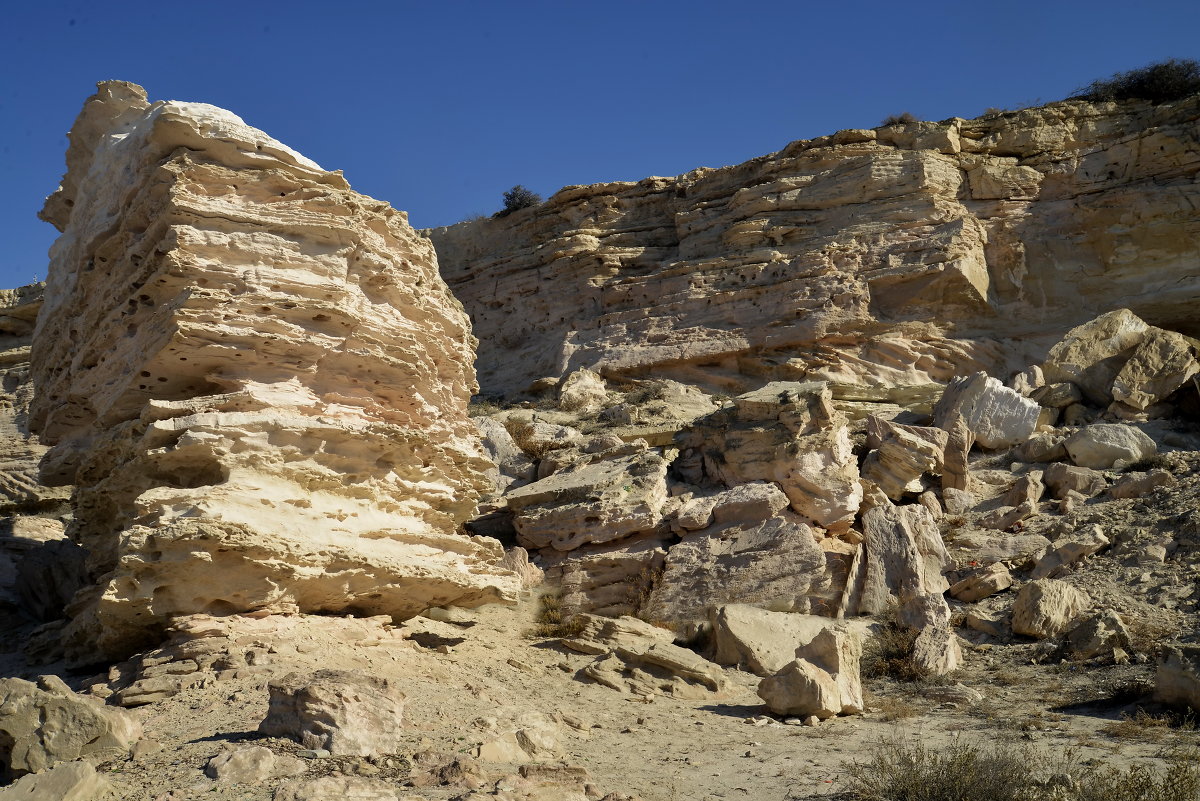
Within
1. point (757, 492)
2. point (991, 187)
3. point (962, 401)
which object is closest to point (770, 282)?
point (991, 187)

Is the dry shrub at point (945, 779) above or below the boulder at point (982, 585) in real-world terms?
below

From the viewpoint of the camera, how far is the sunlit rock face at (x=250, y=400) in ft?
23.7

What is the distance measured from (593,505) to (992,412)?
21.6ft

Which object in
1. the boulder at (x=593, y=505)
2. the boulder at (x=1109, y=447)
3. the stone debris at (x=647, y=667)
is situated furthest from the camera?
the boulder at (x=1109, y=447)

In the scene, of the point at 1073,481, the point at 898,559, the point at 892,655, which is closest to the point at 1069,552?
the point at 898,559

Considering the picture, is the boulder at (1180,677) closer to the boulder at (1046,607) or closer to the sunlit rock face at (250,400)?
the boulder at (1046,607)

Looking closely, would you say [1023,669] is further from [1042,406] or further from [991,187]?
[991,187]

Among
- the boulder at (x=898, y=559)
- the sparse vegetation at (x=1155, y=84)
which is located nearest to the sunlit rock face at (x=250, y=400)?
the boulder at (x=898, y=559)

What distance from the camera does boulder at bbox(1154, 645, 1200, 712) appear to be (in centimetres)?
651

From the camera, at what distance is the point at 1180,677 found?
21.6 feet

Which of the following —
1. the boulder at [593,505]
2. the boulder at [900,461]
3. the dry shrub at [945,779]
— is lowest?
the dry shrub at [945,779]

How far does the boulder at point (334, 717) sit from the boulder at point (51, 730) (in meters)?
0.81

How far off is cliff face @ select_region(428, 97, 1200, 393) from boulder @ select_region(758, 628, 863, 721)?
38.6ft

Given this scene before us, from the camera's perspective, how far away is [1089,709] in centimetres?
712
